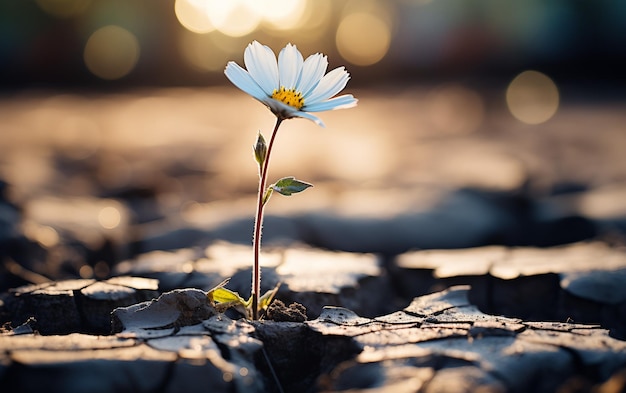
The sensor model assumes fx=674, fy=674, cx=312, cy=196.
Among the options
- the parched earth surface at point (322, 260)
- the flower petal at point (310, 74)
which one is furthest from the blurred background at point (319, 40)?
the flower petal at point (310, 74)

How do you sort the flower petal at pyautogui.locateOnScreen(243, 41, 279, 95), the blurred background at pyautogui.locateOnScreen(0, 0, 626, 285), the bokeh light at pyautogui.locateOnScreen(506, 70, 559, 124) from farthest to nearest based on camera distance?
the bokeh light at pyautogui.locateOnScreen(506, 70, 559, 124)
the blurred background at pyautogui.locateOnScreen(0, 0, 626, 285)
the flower petal at pyautogui.locateOnScreen(243, 41, 279, 95)

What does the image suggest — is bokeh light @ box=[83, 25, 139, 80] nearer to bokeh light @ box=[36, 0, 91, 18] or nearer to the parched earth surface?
bokeh light @ box=[36, 0, 91, 18]

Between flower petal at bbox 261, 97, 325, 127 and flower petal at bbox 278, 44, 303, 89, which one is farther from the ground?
flower petal at bbox 278, 44, 303, 89

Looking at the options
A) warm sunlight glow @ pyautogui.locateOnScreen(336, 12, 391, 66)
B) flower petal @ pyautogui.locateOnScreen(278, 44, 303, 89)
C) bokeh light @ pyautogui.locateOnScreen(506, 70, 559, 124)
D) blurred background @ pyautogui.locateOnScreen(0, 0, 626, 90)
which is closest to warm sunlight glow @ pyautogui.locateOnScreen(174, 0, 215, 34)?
blurred background @ pyautogui.locateOnScreen(0, 0, 626, 90)

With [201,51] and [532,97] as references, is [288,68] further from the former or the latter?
[201,51]

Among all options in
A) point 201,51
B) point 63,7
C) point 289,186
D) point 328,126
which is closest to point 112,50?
point 63,7

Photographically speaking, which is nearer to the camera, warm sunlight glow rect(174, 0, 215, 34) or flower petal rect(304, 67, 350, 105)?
flower petal rect(304, 67, 350, 105)

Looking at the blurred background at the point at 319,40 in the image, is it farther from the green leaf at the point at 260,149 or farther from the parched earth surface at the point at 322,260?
the green leaf at the point at 260,149
